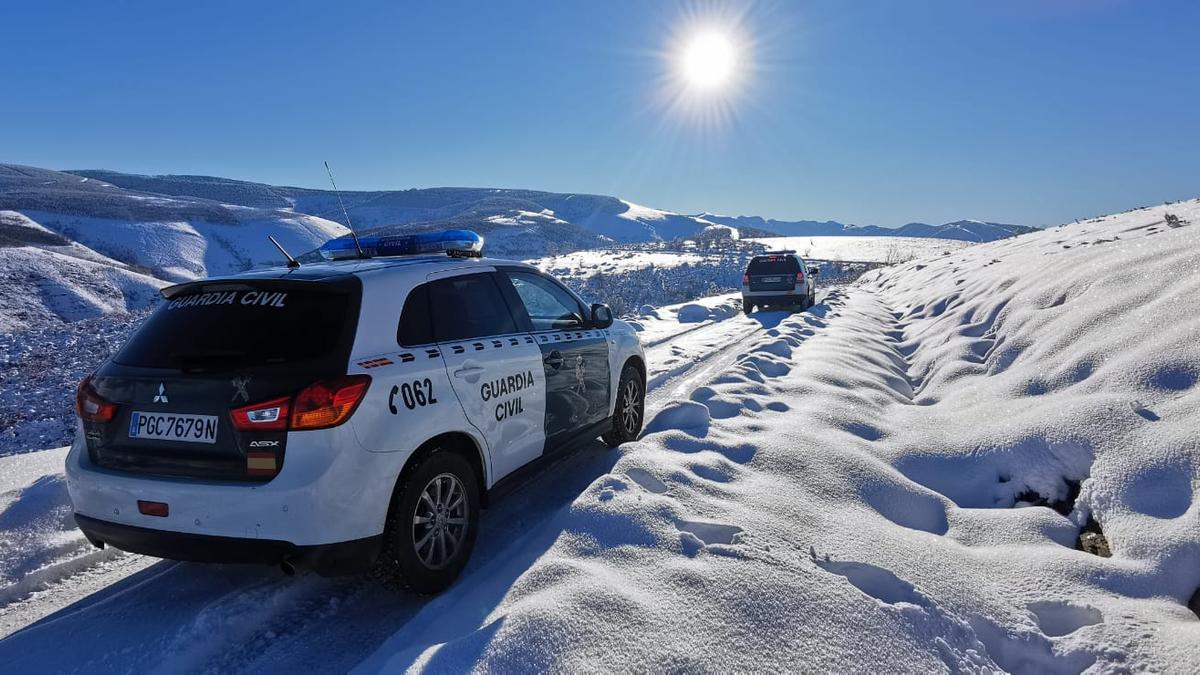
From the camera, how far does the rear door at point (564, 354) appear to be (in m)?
3.88

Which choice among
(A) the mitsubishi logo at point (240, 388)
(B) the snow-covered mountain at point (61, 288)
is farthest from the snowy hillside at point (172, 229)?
(A) the mitsubishi logo at point (240, 388)

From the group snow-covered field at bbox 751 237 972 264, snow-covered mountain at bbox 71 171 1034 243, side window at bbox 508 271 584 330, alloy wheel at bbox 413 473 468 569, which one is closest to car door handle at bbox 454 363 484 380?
alloy wheel at bbox 413 473 468 569

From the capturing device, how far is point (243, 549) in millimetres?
2400

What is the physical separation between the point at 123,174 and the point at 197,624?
19586cm

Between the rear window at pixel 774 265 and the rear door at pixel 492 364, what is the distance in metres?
12.3

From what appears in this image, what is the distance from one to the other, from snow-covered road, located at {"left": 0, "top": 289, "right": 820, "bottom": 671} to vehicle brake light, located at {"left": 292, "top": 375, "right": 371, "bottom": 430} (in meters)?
0.99

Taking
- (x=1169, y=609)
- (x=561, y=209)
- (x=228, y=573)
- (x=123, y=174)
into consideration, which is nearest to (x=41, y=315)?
(x=228, y=573)

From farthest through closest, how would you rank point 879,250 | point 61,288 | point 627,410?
point 879,250
point 61,288
point 627,410

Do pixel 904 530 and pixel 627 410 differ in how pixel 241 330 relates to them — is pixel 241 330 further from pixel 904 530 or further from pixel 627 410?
pixel 904 530

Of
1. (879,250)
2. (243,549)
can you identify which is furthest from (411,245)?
(879,250)

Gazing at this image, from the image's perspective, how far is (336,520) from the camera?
7.98ft

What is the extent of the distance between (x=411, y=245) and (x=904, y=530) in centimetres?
362

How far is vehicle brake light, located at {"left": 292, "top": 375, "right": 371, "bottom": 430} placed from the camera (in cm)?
238

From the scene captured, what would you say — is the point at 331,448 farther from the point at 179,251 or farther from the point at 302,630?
the point at 179,251
